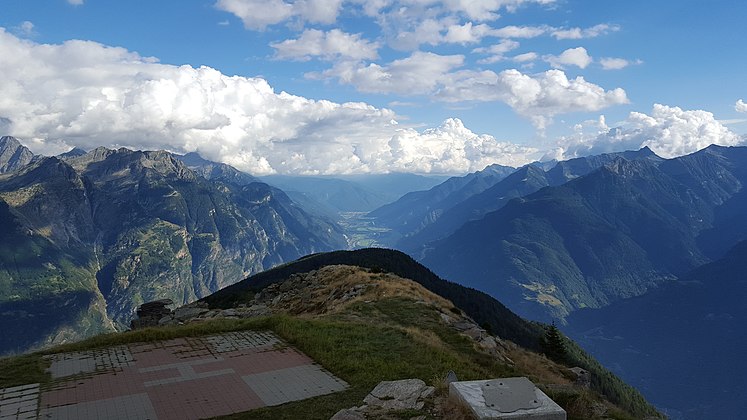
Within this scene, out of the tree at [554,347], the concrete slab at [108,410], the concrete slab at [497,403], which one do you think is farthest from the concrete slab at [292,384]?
the tree at [554,347]

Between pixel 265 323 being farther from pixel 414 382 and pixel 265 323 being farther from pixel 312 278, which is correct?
pixel 312 278

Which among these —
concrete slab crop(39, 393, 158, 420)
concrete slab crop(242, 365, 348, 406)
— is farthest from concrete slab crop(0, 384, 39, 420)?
concrete slab crop(242, 365, 348, 406)

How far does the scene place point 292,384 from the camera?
66.2 ft

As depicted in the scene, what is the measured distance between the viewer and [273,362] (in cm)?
2339

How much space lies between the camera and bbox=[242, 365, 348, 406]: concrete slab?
18.6 metres

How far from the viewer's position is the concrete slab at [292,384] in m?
18.6

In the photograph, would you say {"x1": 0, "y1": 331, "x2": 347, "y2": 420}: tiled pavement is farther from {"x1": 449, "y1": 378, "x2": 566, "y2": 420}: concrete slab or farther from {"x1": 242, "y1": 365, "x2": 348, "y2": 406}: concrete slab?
{"x1": 449, "y1": 378, "x2": 566, "y2": 420}: concrete slab

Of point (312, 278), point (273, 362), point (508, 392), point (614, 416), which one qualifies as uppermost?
point (508, 392)

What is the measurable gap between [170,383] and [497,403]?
1538cm

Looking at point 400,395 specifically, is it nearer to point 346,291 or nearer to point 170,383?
point 170,383

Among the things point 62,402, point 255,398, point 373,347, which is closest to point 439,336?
point 373,347

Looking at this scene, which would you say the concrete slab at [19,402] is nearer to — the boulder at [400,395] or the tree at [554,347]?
the boulder at [400,395]

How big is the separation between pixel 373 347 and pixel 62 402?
46.8 feet

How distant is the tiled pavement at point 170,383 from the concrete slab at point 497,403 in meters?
8.10
